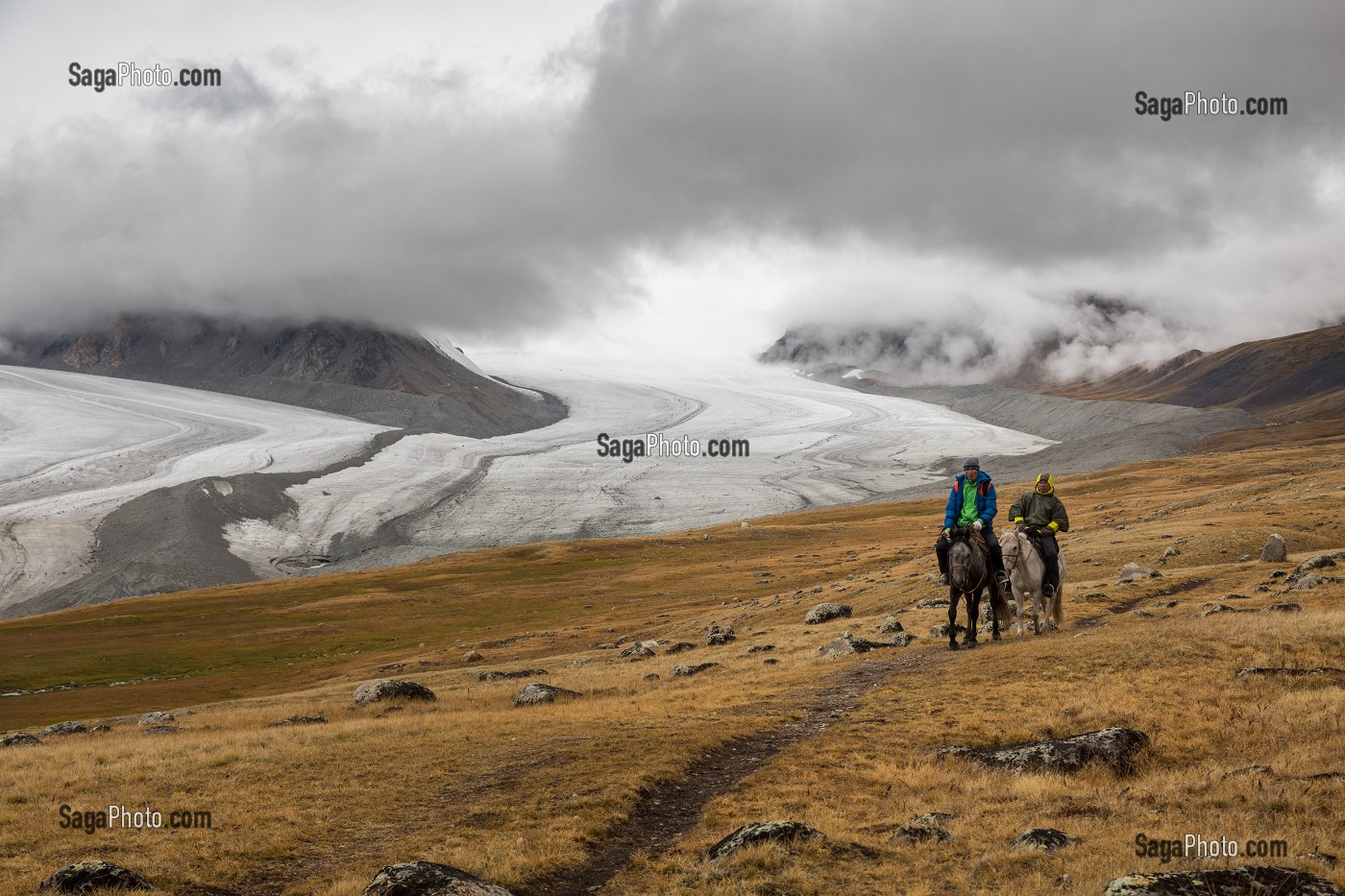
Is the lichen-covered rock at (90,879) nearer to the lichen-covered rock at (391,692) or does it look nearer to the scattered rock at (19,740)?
the lichen-covered rock at (391,692)

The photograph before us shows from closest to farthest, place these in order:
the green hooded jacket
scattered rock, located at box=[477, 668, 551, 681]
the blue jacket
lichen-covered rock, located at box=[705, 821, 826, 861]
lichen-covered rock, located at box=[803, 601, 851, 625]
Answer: lichen-covered rock, located at box=[705, 821, 826, 861] < the blue jacket < the green hooded jacket < scattered rock, located at box=[477, 668, 551, 681] < lichen-covered rock, located at box=[803, 601, 851, 625]

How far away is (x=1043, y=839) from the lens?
11.9 metres

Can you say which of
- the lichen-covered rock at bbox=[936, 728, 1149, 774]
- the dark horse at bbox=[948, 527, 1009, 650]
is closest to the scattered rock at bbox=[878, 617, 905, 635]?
the dark horse at bbox=[948, 527, 1009, 650]

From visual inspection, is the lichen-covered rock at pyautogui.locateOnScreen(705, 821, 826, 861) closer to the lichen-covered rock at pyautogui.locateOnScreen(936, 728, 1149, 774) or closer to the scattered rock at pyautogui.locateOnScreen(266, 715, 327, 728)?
the lichen-covered rock at pyautogui.locateOnScreen(936, 728, 1149, 774)

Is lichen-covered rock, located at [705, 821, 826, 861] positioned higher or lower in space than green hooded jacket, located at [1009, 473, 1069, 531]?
lower

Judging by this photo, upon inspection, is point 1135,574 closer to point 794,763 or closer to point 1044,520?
point 1044,520

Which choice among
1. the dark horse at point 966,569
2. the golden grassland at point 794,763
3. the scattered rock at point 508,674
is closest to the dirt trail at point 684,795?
the golden grassland at point 794,763

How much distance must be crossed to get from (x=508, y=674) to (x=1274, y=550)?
34.5 meters

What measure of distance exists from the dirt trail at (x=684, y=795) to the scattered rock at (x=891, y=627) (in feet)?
28.2

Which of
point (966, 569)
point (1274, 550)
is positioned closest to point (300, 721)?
point (966, 569)

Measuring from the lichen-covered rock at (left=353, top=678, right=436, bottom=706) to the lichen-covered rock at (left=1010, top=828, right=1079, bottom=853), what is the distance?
77.5 ft

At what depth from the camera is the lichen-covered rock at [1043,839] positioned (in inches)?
462

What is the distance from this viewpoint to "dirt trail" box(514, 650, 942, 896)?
1291 cm

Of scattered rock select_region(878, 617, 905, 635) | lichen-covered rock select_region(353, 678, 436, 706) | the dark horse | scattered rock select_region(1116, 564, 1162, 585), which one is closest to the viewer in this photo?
the dark horse
